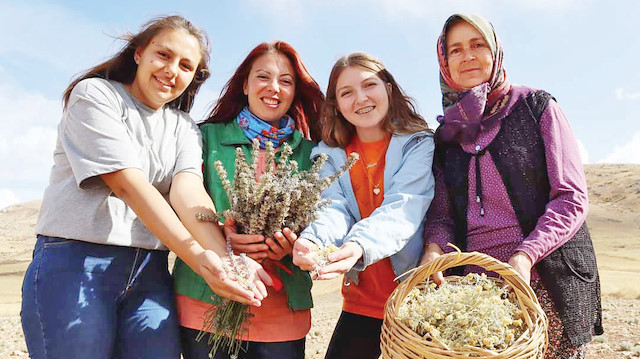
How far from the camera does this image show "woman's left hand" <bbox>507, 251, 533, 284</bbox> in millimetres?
2627

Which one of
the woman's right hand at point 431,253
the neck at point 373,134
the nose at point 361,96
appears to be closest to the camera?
the woman's right hand at point 431,253

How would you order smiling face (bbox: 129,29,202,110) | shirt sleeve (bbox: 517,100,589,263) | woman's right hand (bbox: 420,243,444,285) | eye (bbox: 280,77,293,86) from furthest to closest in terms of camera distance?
eye (bbox: 280,77,293,86) → smiling face (bbox: 129,29,202,110) → woman's right hand (bbox: 420,243,444,285) → shirt sleeve (bbox: 517,100,589,263)

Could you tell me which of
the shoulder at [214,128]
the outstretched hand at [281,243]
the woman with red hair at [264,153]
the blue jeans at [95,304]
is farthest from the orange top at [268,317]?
the shoulder at [214,128]

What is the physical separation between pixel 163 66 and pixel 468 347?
230 cm

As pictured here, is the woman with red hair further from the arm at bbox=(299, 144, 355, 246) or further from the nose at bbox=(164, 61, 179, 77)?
the nose at bbox=(164, 61, 179, 77)

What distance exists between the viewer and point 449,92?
11.1ft

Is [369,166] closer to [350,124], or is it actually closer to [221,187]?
[350,124]

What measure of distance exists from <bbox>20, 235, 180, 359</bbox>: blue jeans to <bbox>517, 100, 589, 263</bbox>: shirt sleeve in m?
2.04

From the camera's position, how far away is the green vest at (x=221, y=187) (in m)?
3.18

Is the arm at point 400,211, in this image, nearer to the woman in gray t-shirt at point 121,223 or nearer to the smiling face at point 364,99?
the smiling face at point 364,99

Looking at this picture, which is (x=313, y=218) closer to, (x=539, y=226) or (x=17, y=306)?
(x=539, y=226)

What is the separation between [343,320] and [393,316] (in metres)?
1.22

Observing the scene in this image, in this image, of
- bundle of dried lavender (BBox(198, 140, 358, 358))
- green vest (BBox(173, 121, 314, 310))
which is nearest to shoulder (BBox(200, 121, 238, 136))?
green vest (BBox(173, 121, 314, 310))

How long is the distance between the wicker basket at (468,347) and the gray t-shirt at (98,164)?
1442 mm
